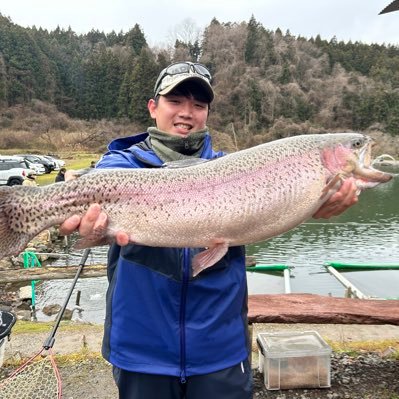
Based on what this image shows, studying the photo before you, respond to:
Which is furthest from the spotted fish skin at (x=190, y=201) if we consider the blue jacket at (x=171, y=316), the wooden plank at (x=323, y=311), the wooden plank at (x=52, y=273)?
the wooden plank at (x=52, y=273)

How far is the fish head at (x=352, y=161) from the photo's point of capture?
9.45 feet

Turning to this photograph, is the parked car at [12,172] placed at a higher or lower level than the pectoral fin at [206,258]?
lower

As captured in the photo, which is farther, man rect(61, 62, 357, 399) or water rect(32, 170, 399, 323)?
water rect(32, 170, 399, 323)

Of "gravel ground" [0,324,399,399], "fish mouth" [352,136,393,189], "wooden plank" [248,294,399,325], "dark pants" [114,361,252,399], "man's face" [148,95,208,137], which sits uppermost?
"man's face" [148,95,208,137]

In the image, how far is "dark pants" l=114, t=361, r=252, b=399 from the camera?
256cm

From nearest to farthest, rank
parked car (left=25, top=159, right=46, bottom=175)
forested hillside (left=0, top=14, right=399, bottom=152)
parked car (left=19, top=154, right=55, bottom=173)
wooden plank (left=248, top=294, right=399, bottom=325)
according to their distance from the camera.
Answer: wooden plank (left=248, top=294, right=399, bottom=325) → parked car (left=25, top=159, right=46, bottom=175) → parked car (left=19, top=154, right=55, bottom=173) → forested hillside (left=0, top=14, right=399, bottom=152)

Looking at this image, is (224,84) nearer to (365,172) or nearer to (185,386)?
(365,172)

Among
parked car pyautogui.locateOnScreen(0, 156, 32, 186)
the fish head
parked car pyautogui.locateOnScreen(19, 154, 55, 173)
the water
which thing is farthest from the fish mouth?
parked car pyautogui.locateOnScreen(19, 154, 55, 173)

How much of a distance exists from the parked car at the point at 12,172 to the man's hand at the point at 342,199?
3038 centimetres

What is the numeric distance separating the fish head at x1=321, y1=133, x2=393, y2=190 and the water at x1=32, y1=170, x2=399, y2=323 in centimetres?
882

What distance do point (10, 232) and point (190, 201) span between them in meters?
1.09

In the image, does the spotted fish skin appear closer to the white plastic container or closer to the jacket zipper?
the jacket zipper

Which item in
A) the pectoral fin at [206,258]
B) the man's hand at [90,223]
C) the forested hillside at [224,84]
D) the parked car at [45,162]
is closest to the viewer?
the pectoral fin at [206,258]

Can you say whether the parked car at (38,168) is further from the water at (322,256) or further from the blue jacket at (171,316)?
the blue jacket at (171,316)
